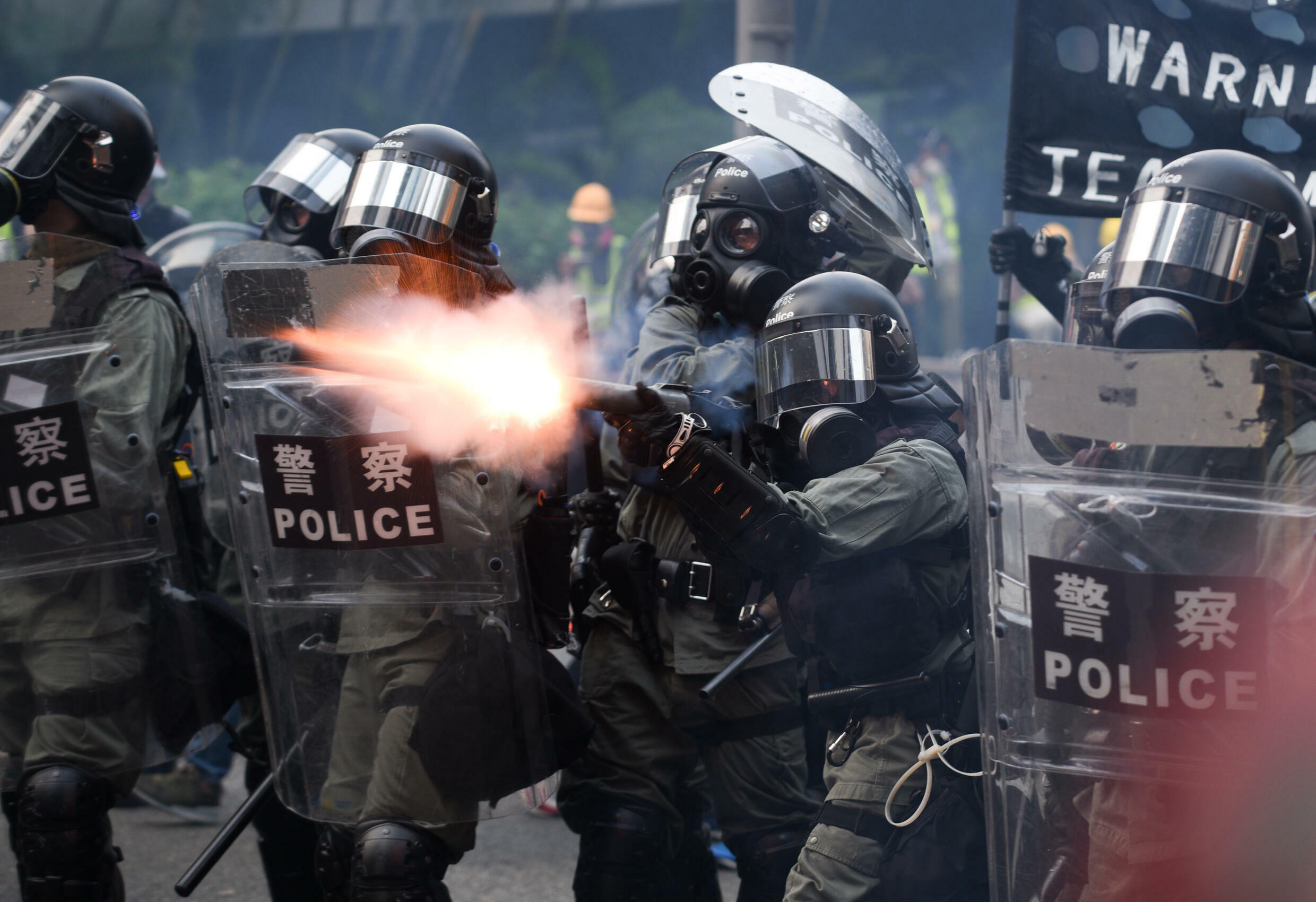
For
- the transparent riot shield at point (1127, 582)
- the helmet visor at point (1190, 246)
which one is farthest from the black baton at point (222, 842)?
the helmet visor at point (1190, 246)

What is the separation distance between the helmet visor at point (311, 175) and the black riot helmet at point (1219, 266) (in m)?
2.79

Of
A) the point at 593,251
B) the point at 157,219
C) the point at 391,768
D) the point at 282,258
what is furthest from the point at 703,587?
the point at 593,251

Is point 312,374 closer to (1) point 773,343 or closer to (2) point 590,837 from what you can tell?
(1) point 773,343

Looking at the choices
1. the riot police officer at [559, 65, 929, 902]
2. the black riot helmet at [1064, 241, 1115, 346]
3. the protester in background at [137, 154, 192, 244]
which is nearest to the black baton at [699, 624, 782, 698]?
the riot police officer at [559, 65, 929, 902]

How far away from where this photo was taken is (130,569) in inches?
120

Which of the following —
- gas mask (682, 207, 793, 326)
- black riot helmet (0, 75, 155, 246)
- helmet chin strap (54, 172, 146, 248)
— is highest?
black riot helmet (0, 75, 155, 246)

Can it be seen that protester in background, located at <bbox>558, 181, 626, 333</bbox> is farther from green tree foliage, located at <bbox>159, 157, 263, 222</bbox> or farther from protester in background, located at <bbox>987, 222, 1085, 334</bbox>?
protester in background, located at <bbox>987, 222, 1085, 334</bbox>

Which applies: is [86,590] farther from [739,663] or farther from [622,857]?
[739,663]

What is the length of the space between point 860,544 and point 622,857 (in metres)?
1.01

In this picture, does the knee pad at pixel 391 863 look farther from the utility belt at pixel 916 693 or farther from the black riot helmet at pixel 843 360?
the black riot helmet at pixel 843 360

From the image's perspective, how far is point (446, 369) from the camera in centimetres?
243

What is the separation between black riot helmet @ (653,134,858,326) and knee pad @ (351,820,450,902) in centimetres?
158

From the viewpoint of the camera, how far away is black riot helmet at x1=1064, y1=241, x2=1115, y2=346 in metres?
3.30

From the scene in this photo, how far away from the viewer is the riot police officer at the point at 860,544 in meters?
2.47
